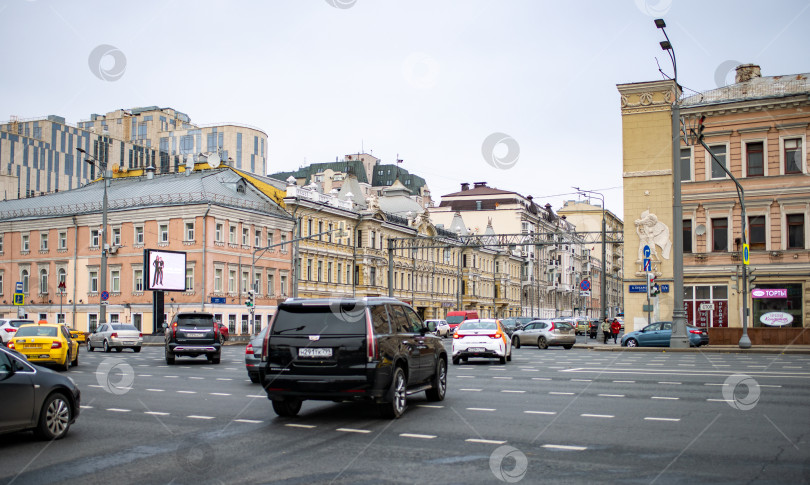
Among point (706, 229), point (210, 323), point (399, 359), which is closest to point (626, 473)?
point (399, 359)

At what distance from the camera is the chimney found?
5310 cm

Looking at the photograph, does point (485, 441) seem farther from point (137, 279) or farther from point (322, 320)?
point (137, 279)

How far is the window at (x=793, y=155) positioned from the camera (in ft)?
148

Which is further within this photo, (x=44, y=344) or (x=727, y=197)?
(x=727, y=197)

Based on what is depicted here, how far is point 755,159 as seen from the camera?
46.2m

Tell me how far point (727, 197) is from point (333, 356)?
39.7 metres

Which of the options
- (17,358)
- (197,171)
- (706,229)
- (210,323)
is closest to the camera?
(17,358)

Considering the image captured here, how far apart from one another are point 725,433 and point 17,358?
31.0ft

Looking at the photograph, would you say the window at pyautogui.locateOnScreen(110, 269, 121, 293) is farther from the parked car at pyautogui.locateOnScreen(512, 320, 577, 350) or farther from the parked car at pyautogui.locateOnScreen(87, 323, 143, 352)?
the parked car at pyautogui.locateOnScreen(512, 320, 577, 350)

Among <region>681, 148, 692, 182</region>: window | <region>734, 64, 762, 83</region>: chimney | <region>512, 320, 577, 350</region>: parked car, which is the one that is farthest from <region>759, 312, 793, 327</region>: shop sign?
<region>734, 64, 762, 83</region>: chimney

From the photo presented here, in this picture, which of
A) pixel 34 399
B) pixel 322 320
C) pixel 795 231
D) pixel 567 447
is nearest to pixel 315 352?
pixel 322 320

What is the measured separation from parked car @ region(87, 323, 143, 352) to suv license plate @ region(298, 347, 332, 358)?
31452 mm

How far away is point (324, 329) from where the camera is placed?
41.2ft

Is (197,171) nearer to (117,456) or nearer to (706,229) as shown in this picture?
(706,229)
